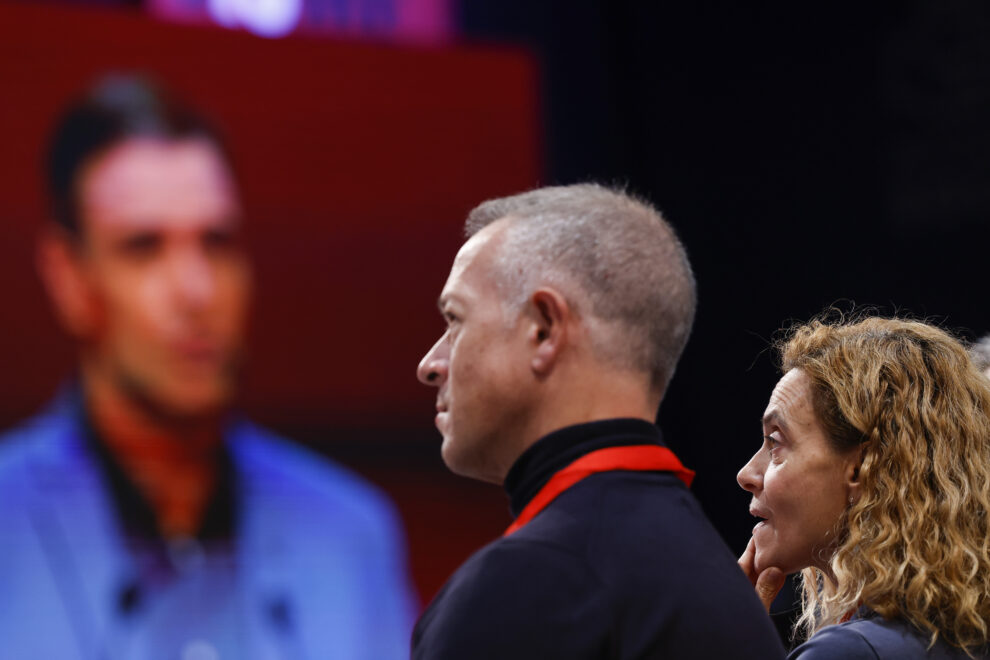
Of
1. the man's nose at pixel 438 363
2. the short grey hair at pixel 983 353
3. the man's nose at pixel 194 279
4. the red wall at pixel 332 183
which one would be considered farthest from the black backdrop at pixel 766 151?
the man's nose at pixel 438 363

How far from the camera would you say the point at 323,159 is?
4578 millimetres

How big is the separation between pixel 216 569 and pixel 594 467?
10.5 feet

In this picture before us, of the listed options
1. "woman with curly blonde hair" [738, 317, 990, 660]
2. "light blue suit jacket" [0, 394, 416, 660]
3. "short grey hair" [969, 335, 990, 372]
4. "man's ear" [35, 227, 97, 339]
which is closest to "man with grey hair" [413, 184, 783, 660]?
"woman with curly blonde hair" [738, 317, 990, 660]

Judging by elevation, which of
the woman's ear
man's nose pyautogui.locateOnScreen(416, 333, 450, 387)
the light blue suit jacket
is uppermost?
man's nose pyautogui.locateOnScreen(416, 333, 450, 387)

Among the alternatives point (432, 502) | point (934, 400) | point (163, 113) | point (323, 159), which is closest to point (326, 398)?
point (432, 502)

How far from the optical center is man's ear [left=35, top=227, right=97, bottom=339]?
4.07 m

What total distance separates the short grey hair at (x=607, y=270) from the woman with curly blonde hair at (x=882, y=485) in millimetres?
422

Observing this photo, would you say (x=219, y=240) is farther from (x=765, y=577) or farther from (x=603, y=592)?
(x=603, y=592)

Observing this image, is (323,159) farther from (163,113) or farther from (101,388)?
(101,388)

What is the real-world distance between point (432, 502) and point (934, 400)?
3156 mm

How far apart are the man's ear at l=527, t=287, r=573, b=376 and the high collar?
0.07 meters

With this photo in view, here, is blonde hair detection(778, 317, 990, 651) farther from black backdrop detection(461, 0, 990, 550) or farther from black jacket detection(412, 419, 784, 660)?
black backdrop detection(461, 0, 990, 550)

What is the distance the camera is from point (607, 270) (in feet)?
3.89

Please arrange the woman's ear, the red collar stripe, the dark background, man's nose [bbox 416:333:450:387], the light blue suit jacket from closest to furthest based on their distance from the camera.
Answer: the red collar stripe → man's nose [bbox 416:333:450:387] → the woman's ear → the light blue suit jacket → the dark background
